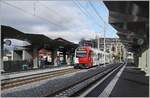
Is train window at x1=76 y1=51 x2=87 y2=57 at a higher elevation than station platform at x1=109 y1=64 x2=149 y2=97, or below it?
higher

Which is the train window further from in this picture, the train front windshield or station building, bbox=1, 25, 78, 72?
station building, bbox=1, 25, 78, 72

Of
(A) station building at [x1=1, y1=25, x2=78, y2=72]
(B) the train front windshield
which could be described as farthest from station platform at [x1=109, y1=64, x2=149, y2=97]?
(B) the train front windshield

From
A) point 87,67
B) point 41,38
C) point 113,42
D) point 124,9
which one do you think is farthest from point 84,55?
point 113,42

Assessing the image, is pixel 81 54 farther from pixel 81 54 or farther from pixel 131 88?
pixel 131 88

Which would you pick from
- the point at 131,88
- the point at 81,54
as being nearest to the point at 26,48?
the point at 81,54

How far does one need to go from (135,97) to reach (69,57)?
230 feet

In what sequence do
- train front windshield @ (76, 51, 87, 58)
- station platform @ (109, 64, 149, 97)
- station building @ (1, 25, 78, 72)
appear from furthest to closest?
train front windshield @ (76, 51, 87, 58) → station building @ (1, 25, 78, 72) → station platform @ (109, 64, 149, 97)

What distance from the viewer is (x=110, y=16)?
70.3 feet

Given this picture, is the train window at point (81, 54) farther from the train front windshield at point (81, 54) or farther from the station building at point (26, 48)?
the station building at point (26, 48)

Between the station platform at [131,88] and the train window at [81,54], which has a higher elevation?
the train window at [81,54]

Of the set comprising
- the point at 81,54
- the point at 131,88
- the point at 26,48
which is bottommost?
the point at 131,88

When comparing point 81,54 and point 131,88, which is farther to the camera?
point 81,54

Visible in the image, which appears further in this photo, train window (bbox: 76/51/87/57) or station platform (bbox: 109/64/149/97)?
train window (bbox: 76/51/87/57)

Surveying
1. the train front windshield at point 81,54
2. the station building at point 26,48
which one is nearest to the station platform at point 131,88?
the station building at point 26,48
